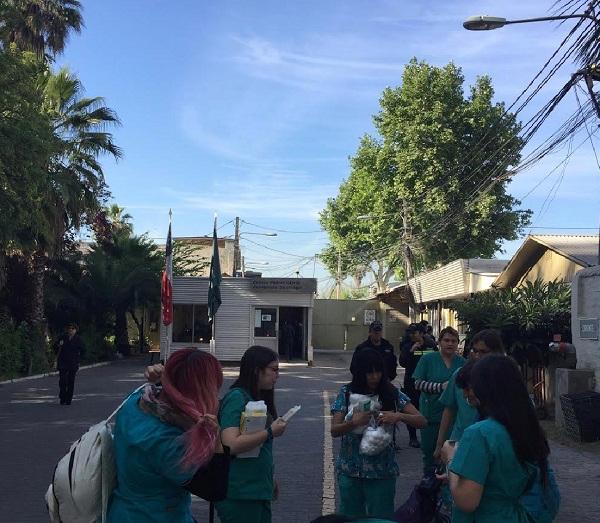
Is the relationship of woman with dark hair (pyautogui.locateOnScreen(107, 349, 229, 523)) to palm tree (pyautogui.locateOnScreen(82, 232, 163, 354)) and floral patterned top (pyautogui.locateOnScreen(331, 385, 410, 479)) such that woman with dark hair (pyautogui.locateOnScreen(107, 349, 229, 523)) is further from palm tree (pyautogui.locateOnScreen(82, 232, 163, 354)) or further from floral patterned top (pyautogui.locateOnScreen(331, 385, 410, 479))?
palm tree (pyautogui.locateOnScreen(82, 232, 163, 354))

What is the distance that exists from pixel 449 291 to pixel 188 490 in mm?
26069

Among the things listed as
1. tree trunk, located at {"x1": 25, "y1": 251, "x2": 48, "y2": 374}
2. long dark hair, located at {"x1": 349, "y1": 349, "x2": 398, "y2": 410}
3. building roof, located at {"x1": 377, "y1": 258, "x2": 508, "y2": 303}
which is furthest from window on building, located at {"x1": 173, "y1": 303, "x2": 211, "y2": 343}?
long dark hair, located at {"x1": 349, "y1": 349, "x2": 398, "y2": 410}

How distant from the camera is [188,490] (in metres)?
2.84

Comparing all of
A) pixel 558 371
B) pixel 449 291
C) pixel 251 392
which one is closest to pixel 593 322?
pixel 558 371

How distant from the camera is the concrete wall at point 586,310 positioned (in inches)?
478

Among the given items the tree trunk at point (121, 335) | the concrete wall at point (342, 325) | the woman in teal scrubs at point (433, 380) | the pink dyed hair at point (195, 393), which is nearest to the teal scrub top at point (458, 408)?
the woman in teal scrubs at point (433, 380)

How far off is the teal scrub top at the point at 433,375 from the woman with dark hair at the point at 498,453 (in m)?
3.87

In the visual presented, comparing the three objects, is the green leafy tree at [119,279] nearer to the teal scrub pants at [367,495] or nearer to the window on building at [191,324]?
the window on building at [191,324]

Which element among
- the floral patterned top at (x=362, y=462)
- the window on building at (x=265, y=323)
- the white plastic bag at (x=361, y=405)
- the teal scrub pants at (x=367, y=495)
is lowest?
the teal scrub pants at (x=367, y=495)

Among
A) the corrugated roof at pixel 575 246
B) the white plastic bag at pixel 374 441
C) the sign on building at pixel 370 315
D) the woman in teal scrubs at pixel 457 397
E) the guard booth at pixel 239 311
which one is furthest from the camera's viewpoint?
the sign on building at pixel 370 315

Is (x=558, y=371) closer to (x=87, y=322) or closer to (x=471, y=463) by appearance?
(x=471, y=463)

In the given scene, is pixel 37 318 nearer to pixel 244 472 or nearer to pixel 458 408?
pixel 458 408

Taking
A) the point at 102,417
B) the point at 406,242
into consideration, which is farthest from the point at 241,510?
the point at 406,242

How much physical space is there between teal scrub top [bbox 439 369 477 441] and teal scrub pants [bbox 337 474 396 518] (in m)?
0.86
